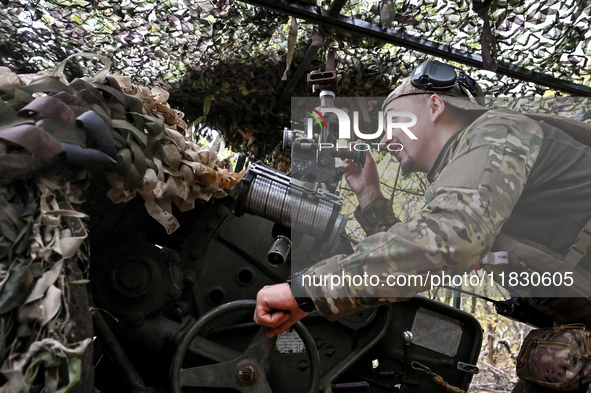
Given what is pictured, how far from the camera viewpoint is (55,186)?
1364 millimetres

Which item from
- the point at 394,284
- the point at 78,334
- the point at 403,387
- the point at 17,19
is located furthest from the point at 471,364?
the point at 17,19

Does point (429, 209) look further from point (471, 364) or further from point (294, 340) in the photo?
point (471, 364)

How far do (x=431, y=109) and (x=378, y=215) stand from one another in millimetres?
867

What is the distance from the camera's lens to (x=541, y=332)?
2.28m

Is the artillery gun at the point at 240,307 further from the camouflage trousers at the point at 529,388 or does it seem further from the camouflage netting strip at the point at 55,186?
the camouflage trousers at the point at 529,388

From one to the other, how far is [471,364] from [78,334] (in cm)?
218

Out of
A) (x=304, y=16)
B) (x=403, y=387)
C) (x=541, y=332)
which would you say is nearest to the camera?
(x=541, y=332)

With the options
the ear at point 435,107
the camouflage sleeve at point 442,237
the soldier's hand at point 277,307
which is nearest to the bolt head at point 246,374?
the soldier's hand at point 277,307

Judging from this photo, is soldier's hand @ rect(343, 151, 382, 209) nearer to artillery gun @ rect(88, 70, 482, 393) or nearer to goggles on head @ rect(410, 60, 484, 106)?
artillery gun @ rect(88, 70, 482, 393)

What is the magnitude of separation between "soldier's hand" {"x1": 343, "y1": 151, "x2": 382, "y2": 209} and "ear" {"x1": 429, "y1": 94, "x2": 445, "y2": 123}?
0.71m

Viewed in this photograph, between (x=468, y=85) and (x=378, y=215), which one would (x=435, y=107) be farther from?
(x=378, y=215)

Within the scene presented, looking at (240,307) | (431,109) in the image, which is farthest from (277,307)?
(431,109)

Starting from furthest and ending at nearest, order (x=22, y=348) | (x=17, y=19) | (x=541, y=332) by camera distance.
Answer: (x=17, y=19) → (x=541, y=332) → (x=22, y=348)

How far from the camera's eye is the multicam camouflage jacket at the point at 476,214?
147 cm
